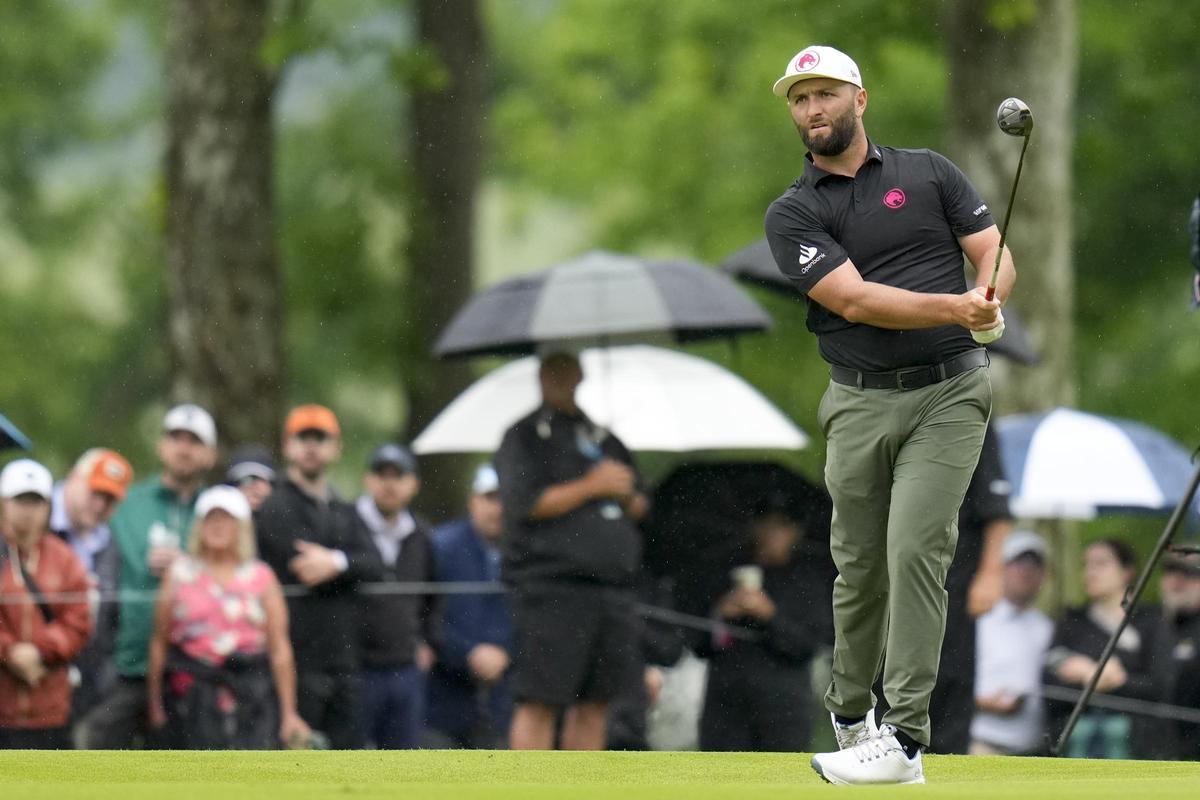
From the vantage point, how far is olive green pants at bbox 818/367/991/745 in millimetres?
7168

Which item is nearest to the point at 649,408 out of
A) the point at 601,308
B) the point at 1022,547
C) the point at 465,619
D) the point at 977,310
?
the point at 601,308

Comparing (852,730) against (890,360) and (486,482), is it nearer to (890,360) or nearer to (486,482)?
(890,360)

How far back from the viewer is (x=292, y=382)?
29672 millimetres

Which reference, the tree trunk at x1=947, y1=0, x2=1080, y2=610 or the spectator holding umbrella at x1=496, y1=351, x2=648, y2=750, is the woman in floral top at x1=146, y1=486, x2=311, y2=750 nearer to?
the spectator holding umbrella at x1=496, y1=351, x2=648, y2=750

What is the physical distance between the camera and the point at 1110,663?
1149cm

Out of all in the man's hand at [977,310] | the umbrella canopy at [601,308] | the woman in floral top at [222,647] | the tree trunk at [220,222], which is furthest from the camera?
the tree trunk at [220,222]

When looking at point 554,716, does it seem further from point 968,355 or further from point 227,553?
point 968,355

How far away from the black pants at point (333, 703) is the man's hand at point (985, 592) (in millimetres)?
2875

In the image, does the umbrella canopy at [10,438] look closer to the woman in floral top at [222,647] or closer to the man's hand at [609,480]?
the woman in floral top at [222,647]

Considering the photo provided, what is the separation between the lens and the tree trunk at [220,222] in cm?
1575

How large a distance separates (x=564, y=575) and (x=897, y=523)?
3078mm

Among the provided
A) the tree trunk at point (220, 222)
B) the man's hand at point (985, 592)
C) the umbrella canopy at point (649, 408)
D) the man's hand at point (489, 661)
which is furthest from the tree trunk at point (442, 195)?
the man's hand at point (985, 592)

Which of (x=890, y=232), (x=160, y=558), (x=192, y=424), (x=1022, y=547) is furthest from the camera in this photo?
(x=1022, y=547)

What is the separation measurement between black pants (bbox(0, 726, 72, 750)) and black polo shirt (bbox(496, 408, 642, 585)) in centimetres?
208
